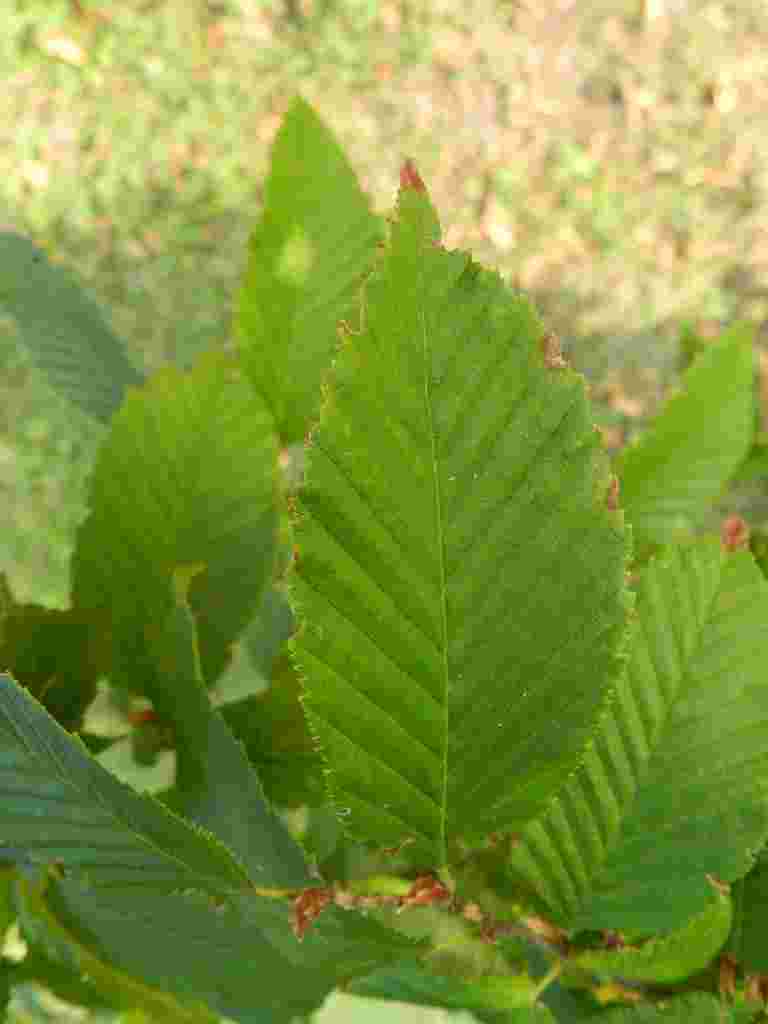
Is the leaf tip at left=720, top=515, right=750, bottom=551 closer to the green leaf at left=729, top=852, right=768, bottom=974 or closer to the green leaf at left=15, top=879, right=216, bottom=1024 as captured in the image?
the green leaf at left=729, top=852, right=768, bottom=974

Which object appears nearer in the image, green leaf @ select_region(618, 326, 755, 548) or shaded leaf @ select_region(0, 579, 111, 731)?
shaded leaf @ select_region(0, 579, 111, 731)

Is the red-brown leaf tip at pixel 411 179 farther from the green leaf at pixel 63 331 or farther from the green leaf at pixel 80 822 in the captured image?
the green leaf at pixel 63 331

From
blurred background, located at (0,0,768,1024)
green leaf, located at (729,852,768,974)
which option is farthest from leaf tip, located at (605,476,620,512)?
blurred background, located at (0,0,768,1024)

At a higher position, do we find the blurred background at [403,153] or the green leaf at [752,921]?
the blurred background at [403,153]

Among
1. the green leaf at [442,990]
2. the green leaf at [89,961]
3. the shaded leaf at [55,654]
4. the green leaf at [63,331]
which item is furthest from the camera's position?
the green leaf at [63,331]

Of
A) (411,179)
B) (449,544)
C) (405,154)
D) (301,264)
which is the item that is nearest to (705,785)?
(449,544)

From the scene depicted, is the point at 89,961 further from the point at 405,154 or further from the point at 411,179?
the point at 405,154

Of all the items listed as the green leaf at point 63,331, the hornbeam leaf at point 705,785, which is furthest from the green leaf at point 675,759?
the green leaf at point 63,331

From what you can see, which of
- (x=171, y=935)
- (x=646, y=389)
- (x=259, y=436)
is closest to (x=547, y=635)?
(x=171, y=935)
